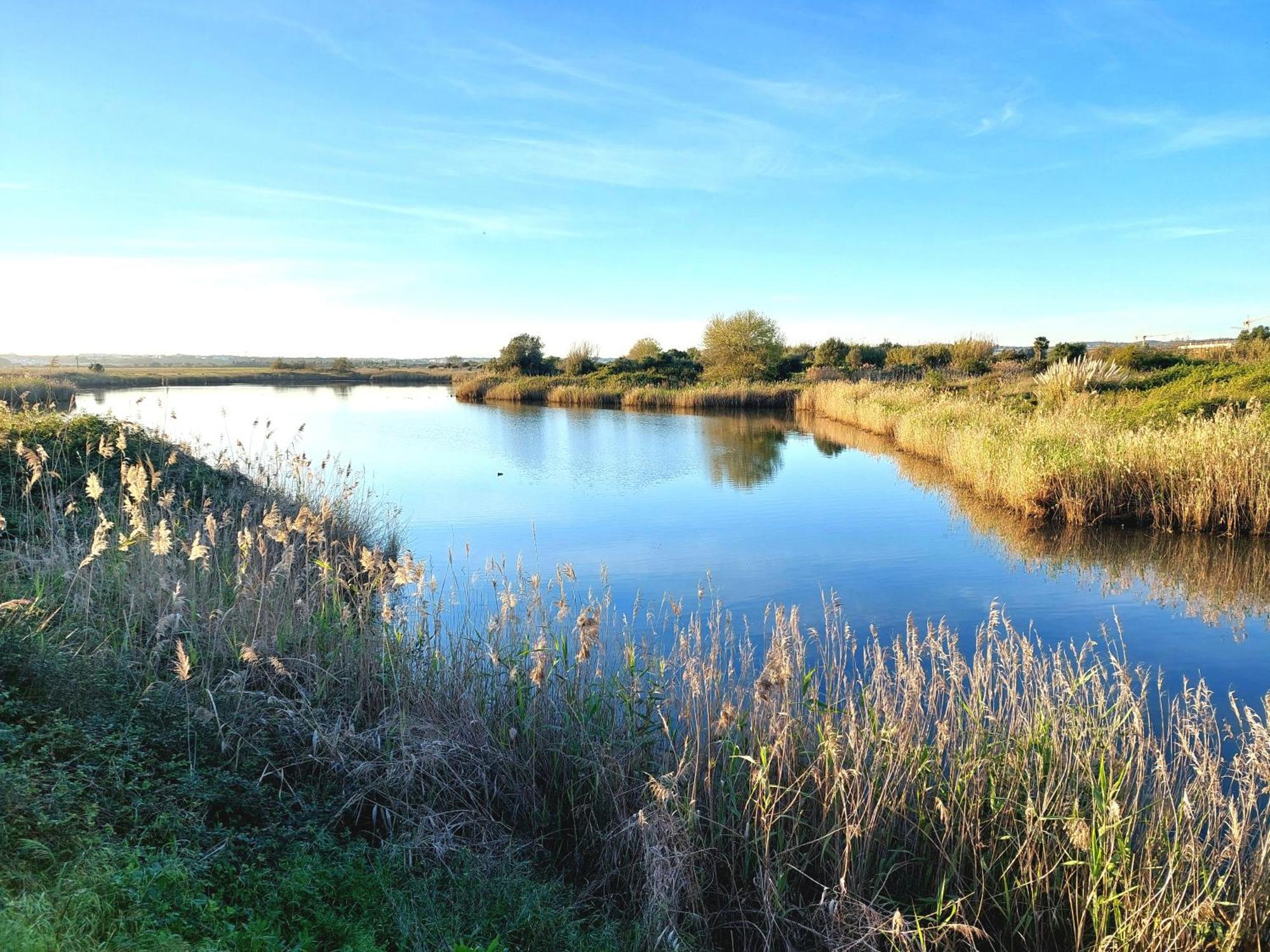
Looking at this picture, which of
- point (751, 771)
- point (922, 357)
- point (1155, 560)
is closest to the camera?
point (751, 771)

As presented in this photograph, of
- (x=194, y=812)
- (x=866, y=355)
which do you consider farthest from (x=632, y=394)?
(x=194, y=812)

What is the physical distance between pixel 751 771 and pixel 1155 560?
7270 mm

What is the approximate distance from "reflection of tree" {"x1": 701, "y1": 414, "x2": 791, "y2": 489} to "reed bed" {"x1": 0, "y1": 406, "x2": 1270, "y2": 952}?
1037 centimetres

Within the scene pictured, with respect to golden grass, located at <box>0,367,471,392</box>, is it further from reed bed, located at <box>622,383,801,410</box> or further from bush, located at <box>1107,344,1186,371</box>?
bush, located at <box>1107,344,1186,371</box>

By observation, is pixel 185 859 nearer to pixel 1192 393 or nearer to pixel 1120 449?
pixel 1120 449

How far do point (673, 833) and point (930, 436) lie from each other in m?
15.3

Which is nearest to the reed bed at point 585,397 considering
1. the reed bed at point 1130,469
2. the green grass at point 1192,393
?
the green grass at point 1192,393

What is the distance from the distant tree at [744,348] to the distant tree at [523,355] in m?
11.6

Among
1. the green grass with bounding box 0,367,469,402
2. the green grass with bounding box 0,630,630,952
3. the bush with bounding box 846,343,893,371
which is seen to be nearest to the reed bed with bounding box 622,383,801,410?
the bush with bounding box 846,343,893,371

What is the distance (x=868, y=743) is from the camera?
3359 millimetres

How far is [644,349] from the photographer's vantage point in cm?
4969

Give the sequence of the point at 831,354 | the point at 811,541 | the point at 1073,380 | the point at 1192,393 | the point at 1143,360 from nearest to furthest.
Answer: the point at 811,541 < the point at 1192,393 < the point at 1073,380 < the point at 1143,360 < the point at 831,354

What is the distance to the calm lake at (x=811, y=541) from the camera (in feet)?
22.4

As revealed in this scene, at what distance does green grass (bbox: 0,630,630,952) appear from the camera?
2074 millimetres
